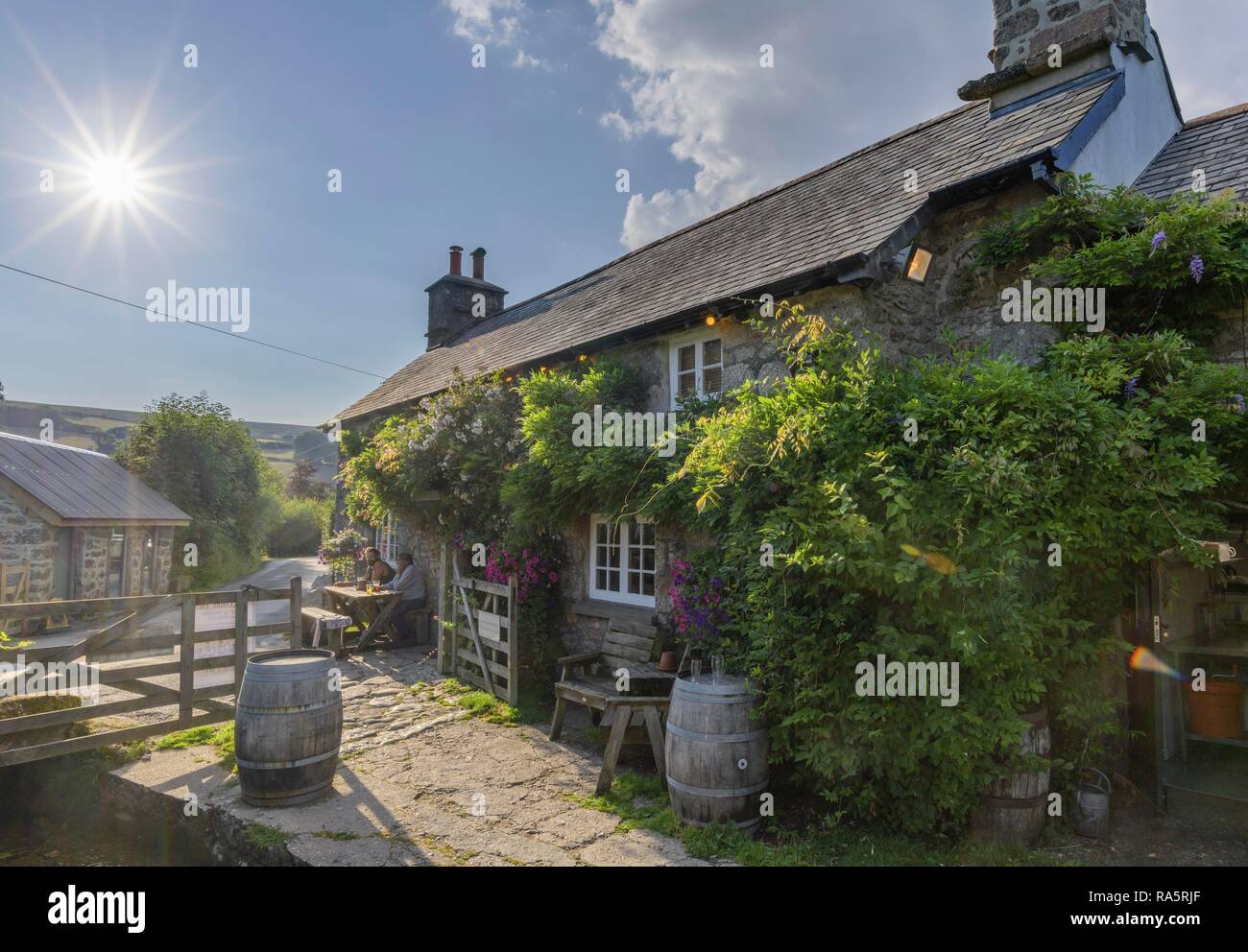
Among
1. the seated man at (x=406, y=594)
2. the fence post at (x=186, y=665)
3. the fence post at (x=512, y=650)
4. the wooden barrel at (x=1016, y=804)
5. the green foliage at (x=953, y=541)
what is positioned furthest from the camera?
the seated man at (x=406, y=594)

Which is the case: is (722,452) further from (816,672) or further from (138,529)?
(138,529)

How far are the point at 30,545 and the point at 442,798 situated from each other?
14003 millimetres

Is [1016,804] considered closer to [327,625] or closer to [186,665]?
[186,665]

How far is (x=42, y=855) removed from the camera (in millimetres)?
5266

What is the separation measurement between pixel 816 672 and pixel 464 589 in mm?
5380

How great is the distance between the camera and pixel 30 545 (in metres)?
14.1

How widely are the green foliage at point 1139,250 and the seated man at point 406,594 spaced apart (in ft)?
31.3

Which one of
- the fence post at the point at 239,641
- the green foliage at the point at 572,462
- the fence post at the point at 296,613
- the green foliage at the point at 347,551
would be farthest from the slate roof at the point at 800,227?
the fence post at the point at 239,641

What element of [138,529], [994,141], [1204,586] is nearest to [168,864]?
[1204,586]

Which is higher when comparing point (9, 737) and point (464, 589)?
point (464, 589)

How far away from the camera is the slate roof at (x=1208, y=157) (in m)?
6.92

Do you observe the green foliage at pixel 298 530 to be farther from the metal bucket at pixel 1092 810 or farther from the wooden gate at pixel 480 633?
the metal bucket at pixel 1092 810

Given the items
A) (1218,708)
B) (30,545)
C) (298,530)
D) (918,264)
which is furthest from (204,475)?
(1218,708)

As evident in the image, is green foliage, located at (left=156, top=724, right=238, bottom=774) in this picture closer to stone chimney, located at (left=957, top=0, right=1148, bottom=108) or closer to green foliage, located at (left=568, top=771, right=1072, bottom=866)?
green foliage, located at (left=568, top=771, right=1072, bottom=866)
